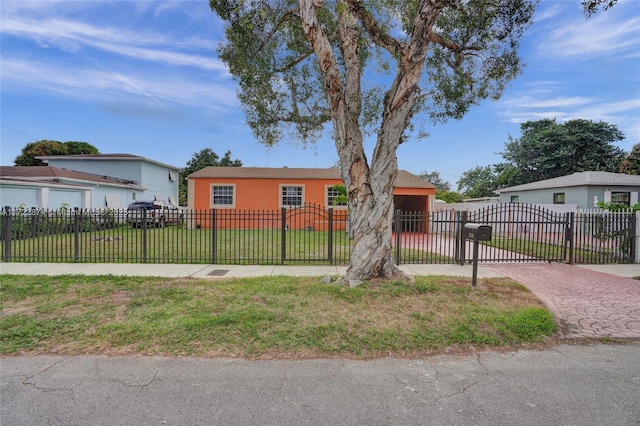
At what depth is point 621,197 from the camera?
2042 centimetres

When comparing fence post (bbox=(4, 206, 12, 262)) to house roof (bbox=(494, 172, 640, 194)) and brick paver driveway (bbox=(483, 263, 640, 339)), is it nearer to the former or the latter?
brick paver driveway (bbox=(483, 263, 640, 339))

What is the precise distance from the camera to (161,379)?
10.4ft

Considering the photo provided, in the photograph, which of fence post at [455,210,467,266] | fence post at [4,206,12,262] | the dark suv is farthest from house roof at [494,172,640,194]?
fence post at [4,206,12,262]

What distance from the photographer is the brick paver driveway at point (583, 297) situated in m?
4.66

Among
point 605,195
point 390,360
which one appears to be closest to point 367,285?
point 390,360

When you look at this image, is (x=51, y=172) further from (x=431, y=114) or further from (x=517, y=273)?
(x=517, y=273)

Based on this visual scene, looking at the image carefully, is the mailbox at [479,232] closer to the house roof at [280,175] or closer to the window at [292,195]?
the house roof at [280,175]

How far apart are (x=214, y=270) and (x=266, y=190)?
1334 cm

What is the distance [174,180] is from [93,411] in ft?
112

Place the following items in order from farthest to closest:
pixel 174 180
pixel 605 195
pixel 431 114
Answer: pixel 174 180 < pixel 605 195 < pixel 431 114

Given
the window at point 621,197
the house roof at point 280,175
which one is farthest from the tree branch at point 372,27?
the window at point 621,197

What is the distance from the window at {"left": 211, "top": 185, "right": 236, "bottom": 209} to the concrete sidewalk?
41.0ft

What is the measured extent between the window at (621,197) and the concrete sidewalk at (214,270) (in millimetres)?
15266

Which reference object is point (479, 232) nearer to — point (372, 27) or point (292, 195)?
point (372, 27)
